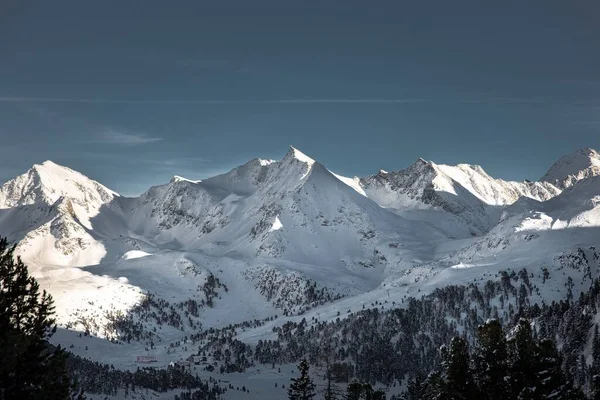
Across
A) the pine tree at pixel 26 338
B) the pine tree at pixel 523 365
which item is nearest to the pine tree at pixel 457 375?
the pine tree at pixel 523 365

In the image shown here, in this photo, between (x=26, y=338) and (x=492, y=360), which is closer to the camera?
(x=26, y=338)

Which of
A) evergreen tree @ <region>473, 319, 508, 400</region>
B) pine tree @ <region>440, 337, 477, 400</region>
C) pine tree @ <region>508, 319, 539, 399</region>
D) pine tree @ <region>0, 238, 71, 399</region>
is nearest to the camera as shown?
pine tree @ <region>0, 238, 71, 399</region>

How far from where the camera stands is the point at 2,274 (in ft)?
150

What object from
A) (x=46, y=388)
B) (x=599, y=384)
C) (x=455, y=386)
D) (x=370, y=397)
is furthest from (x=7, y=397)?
(x=370, y=397)

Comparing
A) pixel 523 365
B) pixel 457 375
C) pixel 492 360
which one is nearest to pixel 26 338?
pixel 492 360

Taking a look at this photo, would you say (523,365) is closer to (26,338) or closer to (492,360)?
(492,360)

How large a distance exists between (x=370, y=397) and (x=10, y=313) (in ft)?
277

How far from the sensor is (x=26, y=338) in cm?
4278

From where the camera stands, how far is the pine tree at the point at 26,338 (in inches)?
1719

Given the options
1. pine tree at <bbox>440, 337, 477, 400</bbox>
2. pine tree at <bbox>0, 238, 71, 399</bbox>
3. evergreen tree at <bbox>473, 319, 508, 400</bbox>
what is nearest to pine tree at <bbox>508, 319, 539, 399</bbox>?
evergreen tree at <bbox>473, 319, 508, 400</bbox>

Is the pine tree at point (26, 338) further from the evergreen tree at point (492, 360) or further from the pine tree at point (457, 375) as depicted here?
→ the evergreen tree at point (492, 360)

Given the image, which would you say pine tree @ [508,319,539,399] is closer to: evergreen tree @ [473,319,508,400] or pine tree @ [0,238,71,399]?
evergreen tree @ [473,319,508,400]

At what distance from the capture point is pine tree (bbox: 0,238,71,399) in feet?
143

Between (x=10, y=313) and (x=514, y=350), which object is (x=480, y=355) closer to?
(x=514, y=350)
